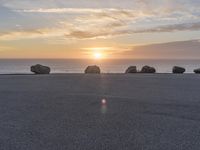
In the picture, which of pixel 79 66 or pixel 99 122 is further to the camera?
pixel 79 66

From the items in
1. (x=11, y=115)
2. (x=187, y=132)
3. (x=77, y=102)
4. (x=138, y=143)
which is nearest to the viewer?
(x=138, y=143)

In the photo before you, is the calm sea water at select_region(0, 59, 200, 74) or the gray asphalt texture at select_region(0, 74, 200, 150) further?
the calm sea water at select_region(0, 59, 200, 74)

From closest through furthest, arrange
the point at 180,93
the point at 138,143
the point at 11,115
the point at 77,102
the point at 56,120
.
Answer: the point at 138,143, the point at 56,120, the point at 11,115, the point at 77,102, the point at 180,93

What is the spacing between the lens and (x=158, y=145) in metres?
4.42

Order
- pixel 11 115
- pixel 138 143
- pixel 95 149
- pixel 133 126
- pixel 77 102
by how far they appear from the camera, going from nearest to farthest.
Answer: pixel 95 149 → pixel 138 143 → pixel 133 126 → pixel 11 115 → pixel 77 102

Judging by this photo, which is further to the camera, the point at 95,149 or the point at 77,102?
the point at 77,102

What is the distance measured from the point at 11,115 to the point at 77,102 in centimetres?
187

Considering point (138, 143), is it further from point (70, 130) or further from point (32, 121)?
point (32, 121)

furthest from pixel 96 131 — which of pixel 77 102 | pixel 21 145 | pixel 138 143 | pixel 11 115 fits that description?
pixel 77 102

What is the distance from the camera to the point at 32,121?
5.76 m

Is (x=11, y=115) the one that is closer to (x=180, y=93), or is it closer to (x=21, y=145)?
(x=21, y=145)

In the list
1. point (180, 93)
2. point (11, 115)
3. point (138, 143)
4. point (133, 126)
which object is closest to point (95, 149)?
point (138, 143)

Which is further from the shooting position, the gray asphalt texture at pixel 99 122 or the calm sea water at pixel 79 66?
the calm sea water at pixel 79 66

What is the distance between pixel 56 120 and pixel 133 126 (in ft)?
4.34
